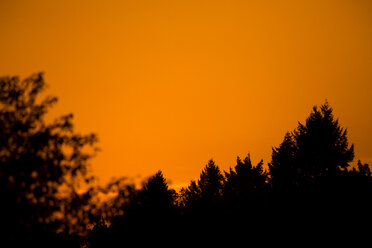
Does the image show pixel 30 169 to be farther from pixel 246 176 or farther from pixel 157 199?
pixel 246 176

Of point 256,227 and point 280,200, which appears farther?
point 280,200

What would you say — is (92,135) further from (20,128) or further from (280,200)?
(280,200)

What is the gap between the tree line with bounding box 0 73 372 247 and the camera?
10.4m

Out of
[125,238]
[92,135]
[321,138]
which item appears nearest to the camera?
[92,135]

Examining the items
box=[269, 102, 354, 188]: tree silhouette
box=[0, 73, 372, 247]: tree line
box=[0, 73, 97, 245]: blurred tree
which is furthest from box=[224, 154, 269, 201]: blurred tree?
box=[0, 73, 97, 245]: blurred tree

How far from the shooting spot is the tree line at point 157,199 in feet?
34.1

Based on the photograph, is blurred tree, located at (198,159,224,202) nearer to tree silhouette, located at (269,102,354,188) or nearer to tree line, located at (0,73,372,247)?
tree line, located at (0,73,372,247)

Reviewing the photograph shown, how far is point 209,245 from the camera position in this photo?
20.2m

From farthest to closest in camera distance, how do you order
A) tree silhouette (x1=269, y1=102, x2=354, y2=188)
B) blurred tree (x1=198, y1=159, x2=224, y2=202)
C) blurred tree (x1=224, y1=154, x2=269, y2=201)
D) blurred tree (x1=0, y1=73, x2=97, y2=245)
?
1. blurred tree (x1=198, y1=159, x2=224, y2=202)
2. blurred tree (x1=224, y1=154, x2=269, y2=201)
3. tree silhouette (x1=269, y1=102, x2=354, y2=188)
4. blurred tree (x1=0, y1=73, x2=97, y2=245)

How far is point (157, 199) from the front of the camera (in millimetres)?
35656

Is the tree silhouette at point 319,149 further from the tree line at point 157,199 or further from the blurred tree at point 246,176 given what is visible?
the blurred tree at point 246,176

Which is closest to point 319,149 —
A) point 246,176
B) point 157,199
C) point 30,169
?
point 246,176

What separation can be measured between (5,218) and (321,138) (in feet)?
117

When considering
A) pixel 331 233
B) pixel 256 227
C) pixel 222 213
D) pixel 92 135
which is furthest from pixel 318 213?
pixel 92 135
